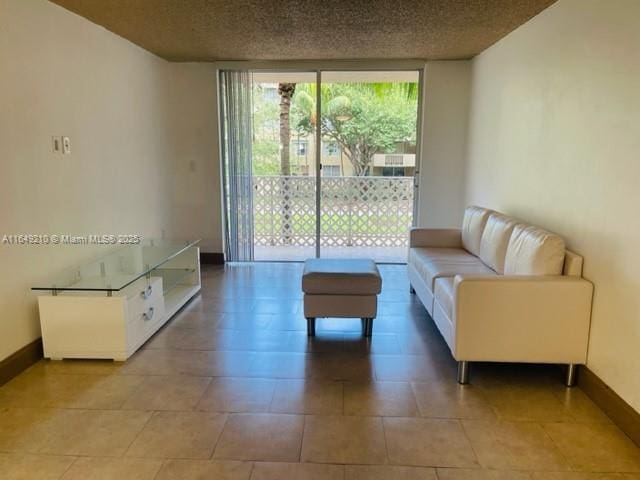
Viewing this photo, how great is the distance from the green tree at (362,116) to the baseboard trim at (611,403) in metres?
3.77

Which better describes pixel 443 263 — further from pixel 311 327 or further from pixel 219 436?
pixel 219 436

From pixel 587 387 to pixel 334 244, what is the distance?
4.15 m

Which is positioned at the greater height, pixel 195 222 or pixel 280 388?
pixel 195 222

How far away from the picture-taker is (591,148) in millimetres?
2590

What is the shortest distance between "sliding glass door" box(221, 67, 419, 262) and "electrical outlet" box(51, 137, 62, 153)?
2.83 meters

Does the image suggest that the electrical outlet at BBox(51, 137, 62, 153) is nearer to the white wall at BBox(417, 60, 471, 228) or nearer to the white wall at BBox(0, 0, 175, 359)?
the white wall at BBox(0, 0, 175, 359)

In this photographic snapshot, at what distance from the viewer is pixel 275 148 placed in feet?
20.2

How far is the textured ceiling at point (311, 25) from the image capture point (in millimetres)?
3195

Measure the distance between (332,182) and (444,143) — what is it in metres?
1.59

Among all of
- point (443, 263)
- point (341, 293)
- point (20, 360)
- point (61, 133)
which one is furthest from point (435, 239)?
point (20, 360)

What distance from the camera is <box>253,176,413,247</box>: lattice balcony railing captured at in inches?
245

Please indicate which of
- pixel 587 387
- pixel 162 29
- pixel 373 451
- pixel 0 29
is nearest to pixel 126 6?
pixel 162 29

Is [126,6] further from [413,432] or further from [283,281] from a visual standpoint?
[413,432]

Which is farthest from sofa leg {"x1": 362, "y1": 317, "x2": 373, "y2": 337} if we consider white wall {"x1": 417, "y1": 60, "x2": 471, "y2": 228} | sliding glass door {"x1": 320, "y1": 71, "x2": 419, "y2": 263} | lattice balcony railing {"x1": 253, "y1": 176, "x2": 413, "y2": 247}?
lattice balcony railing {"x1": 253, "y1": 176, "x2": 413, "y2": 247}
